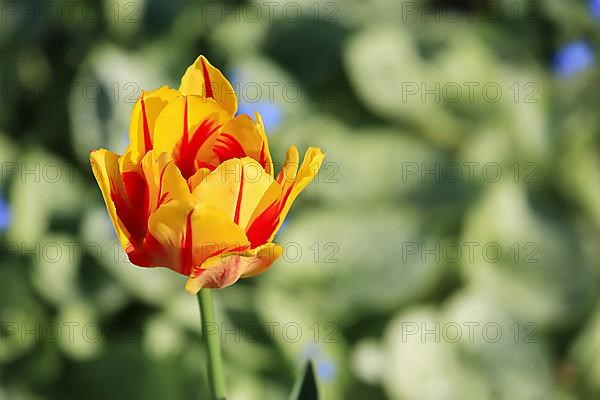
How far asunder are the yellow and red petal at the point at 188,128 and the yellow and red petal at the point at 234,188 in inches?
1.5

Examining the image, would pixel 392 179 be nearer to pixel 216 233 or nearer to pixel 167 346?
pixel 167 346

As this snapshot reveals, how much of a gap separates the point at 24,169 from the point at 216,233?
55.8 inches

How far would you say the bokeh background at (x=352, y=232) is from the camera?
172 centimetres

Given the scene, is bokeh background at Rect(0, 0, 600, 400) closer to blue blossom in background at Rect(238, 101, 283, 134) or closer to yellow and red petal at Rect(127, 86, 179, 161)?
blue blossom in background at Rect(238, 101, 283, 134)

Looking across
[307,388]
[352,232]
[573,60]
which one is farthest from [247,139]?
[573,60]

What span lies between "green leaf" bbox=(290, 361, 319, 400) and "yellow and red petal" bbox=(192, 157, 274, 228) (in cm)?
15

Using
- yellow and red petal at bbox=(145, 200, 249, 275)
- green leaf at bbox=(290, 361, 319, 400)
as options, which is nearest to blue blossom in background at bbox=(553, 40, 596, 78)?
green leaf at bbox=(290, 361, 319, 400)

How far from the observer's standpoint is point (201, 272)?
51 centimetres

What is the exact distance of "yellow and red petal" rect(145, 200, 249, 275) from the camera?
493mm

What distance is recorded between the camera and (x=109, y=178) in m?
0.51

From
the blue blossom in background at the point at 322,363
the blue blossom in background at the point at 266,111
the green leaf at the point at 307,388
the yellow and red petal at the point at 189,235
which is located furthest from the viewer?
the blue blossom in background at the point at 266,111

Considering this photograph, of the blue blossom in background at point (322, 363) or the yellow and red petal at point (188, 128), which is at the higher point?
the yellow and red petal at point (188, 128)

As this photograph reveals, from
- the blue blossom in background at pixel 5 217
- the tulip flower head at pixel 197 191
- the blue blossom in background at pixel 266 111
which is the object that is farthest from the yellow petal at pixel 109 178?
the blue blossom in background at pixel 5 217

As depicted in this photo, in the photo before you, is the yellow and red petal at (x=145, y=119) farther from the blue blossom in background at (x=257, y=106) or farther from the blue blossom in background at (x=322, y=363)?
the blue blossom in background at (x=257, y=106)
